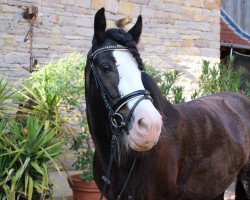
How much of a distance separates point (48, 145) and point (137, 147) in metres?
2.41

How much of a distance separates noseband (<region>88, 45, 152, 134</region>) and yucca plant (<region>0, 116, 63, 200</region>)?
189cm

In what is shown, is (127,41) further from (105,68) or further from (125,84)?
(125,84)

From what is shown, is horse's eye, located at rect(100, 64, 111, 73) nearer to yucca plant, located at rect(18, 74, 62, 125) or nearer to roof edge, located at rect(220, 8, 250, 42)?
yucca plant, located at rect(18, 74, 62, 125)

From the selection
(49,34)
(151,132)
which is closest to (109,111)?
(151,132)

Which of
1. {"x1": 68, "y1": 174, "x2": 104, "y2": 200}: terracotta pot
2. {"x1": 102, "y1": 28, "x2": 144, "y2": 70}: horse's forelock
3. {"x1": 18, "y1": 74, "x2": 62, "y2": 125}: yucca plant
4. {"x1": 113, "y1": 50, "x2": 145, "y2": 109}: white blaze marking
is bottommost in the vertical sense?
Answer: {"x1": 68, "y1": 174, "x2": 104, "y2": 200}: terracotta pot

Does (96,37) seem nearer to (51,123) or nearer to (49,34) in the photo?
(51,123)

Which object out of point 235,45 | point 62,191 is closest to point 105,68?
point 62,191

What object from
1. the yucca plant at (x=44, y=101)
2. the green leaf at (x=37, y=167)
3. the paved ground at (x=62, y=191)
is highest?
the yucca plant at (x=44, y=101)

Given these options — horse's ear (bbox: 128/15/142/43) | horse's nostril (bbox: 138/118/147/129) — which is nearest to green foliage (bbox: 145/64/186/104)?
horse's ear (bbox: 128/15/142/43)

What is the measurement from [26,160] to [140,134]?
91.9 inches

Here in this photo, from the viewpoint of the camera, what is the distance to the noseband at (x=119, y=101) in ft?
7.85

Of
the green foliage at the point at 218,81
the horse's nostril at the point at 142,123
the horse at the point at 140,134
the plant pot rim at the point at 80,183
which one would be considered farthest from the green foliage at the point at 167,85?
the horse's nostril at the point at 142,123

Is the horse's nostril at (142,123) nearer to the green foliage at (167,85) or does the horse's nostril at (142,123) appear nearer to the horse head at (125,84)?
the horse head at (125,84)

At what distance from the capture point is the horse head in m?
2.28
